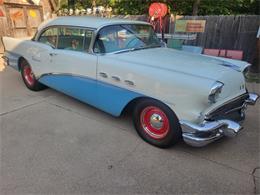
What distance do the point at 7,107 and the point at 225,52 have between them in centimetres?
613

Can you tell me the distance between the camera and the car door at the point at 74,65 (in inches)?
141

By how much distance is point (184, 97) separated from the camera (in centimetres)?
265

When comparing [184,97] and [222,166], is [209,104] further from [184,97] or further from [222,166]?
[222,166]

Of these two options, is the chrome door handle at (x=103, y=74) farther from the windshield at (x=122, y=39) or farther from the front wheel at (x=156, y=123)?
the front wheel at (x=156, y=123)

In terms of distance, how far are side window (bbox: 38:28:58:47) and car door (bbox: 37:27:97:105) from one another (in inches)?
3.2

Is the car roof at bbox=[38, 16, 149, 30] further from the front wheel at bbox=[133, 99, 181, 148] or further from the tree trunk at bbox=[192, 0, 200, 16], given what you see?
the tree trunk at bbox=[192, 0, 200, 16]

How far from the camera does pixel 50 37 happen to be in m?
4.49

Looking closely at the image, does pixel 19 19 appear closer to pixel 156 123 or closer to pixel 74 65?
pixel 74 65

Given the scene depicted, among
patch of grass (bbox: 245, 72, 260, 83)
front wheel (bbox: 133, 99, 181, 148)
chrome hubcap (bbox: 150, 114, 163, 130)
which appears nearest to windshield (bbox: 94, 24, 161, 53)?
front wheel (bbox: 133, 99, 181, 148)

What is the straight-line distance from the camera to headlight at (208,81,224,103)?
2545mm

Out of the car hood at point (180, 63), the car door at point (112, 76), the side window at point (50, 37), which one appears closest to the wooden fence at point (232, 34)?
the car hood at point (180, 63)

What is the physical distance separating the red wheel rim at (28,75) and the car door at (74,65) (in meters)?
0.86

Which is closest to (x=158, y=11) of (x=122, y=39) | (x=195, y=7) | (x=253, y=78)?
(x=195, y=7)

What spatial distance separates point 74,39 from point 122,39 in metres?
0.88
